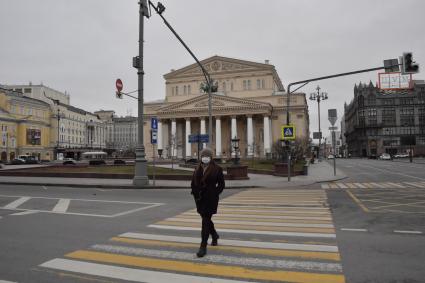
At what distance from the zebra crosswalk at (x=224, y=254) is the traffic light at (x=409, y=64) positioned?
12185mm

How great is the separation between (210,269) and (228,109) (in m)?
72.2

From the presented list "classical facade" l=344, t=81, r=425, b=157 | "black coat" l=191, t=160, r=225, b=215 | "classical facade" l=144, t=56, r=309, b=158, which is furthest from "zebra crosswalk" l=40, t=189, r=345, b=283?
"classical facade" l=344, t=81, r=425, b=157

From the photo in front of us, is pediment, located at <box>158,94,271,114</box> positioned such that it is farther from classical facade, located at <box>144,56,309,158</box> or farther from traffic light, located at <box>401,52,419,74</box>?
traffic light, located at <box>401,52,419,74</box>

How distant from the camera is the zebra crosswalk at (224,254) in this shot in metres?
4.97

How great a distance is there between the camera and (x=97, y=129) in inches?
5305

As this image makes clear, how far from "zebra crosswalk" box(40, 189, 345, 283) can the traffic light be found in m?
12.2

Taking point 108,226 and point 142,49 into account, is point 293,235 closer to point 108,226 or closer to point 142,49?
point 108,226

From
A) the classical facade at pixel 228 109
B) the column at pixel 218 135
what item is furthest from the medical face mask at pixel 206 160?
the column at pixel 218 135

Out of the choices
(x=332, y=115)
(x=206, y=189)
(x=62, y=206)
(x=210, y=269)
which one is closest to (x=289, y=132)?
(x=332, y=115)

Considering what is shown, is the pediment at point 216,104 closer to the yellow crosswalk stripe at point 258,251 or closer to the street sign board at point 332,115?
the street sign board at point 332,115

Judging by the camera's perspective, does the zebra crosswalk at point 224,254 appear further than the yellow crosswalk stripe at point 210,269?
Yes

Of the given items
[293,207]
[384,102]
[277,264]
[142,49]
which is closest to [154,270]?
[277,264]

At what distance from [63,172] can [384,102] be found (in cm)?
11646

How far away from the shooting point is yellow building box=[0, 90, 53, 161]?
82.3 meters
